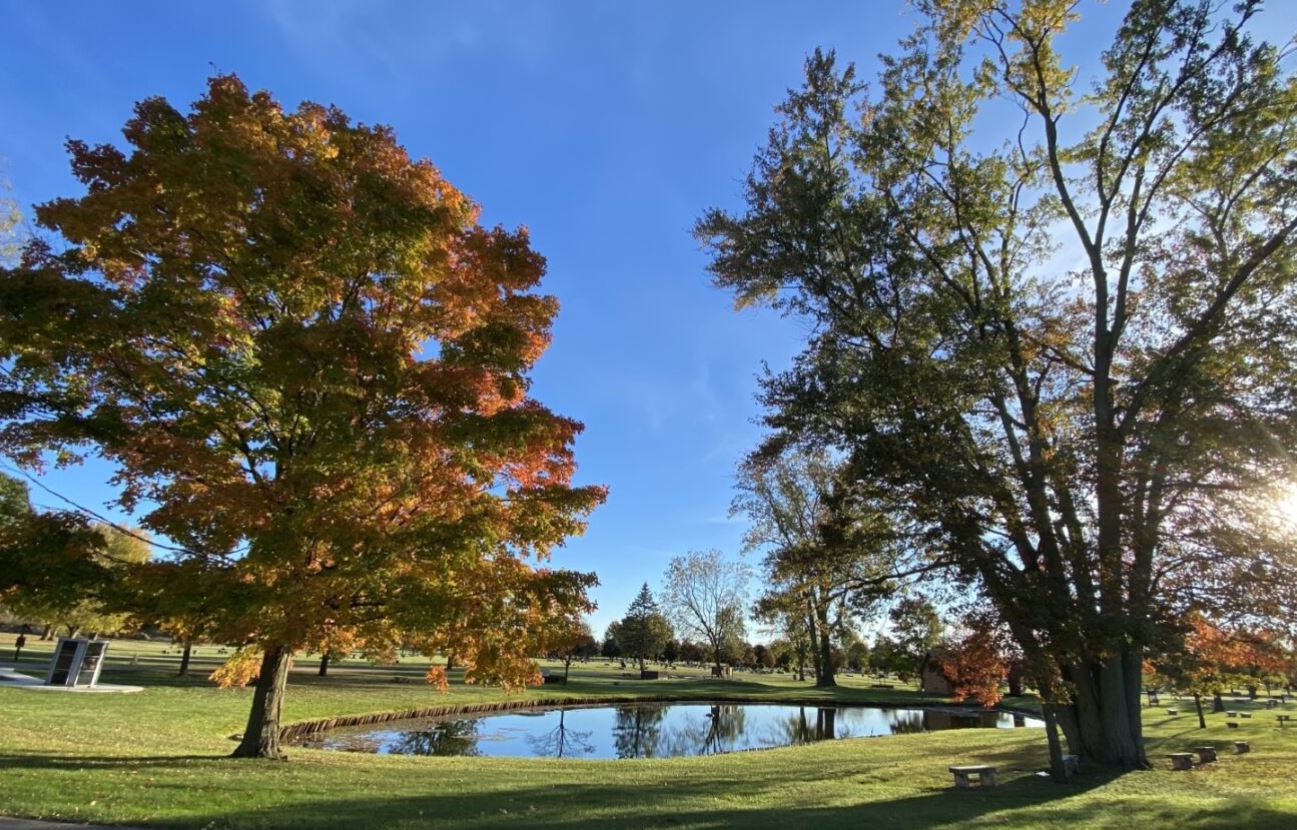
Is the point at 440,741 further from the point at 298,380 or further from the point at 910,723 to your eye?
the point at 910,723

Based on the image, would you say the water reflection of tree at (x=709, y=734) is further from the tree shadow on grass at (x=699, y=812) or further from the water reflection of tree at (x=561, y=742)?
the tree shadow on grass at (x=699, y=812)

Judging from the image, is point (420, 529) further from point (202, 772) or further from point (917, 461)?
point (917, 461)

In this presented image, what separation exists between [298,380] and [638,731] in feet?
82.2

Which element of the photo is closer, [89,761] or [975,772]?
[89,761]

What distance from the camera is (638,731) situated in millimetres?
29844

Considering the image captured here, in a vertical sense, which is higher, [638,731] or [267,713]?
[267,713]

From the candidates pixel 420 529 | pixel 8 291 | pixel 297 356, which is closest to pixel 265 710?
pixel 420 529

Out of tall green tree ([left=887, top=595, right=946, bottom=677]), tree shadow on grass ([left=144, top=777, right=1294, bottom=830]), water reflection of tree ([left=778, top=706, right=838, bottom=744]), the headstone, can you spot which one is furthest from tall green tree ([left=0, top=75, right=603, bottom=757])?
water reflection of tree ([left=778, top=706, right=838, bottom=744])

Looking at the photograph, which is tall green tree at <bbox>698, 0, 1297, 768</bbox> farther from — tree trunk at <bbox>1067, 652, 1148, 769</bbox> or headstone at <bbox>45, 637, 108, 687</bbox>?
headstone at <bbox>45, 637, 108, 687</bbox>

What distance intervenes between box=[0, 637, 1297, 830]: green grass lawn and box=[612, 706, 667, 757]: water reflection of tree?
5.58 metres

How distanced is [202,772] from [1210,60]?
934 inches

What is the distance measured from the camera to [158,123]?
422 inches

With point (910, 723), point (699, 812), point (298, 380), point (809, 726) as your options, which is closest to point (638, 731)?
point (809, 726)

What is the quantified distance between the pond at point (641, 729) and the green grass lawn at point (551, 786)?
483cm
